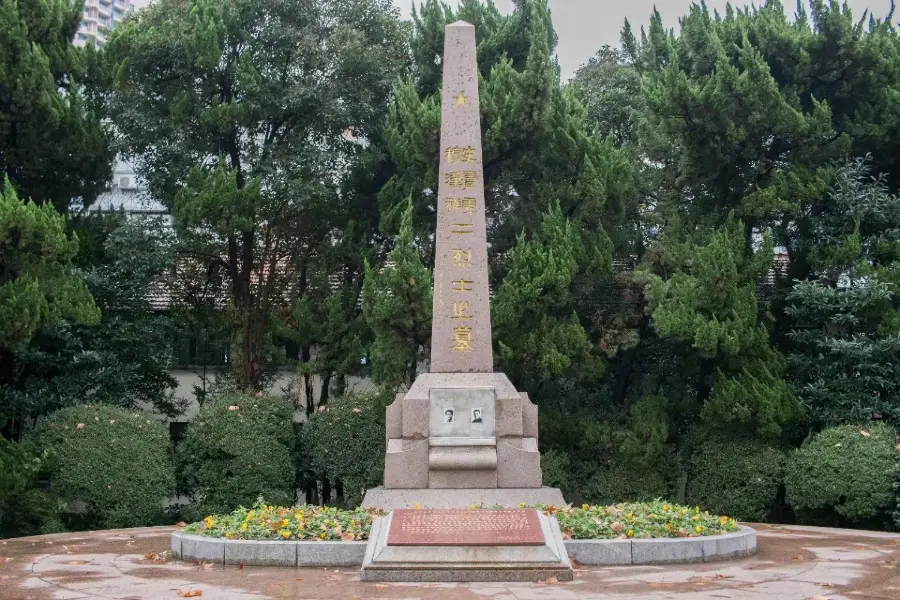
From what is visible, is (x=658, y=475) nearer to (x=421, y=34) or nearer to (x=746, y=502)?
(x=746, y=502)

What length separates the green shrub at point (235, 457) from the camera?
1488 centimetres

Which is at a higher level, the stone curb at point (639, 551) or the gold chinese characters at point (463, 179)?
the gold chinese characters at point (463, 179)

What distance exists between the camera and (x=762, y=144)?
15578 millimetres

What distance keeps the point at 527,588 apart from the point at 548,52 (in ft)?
31.3

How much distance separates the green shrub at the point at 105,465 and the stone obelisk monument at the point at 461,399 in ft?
13.9

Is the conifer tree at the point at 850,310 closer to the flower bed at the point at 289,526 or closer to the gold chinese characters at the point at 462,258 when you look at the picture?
the gold chinese characters at the point at 462,258

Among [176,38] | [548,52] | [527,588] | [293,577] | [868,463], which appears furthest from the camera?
[176,38]

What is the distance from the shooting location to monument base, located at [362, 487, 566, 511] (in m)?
10.9

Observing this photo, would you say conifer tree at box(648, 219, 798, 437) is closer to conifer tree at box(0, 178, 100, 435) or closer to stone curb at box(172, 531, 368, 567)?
stone curb at box(172, 531, 368, 567)

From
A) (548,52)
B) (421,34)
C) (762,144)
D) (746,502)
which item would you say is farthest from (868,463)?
(421,34)

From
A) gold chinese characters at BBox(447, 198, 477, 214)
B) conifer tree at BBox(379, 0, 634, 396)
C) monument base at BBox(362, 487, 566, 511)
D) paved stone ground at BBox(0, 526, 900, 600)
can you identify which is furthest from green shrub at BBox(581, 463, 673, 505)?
paved stone ground at BBox(0, 526, 900, 600)

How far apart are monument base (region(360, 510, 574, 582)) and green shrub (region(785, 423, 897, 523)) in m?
6.29

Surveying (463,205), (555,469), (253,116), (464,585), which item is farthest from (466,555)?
(253,116)

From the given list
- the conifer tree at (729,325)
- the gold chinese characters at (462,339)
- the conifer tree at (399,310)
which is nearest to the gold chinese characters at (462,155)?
the gold chinese characters at (462,339)
